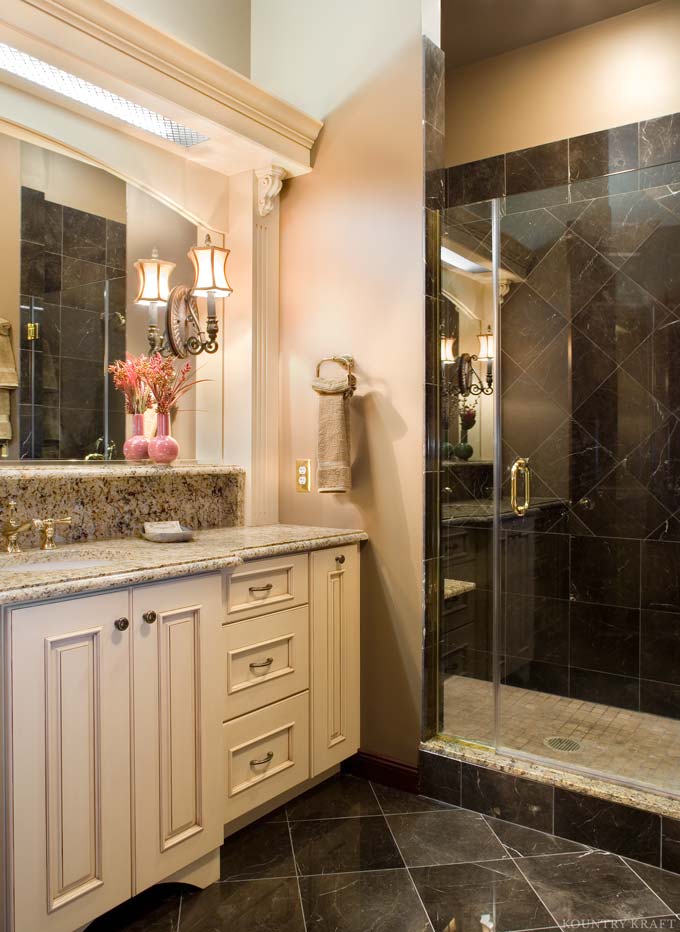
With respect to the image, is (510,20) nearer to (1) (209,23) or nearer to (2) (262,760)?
(1) (209,23)

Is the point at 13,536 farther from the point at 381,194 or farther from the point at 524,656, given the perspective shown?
the point at 524,656

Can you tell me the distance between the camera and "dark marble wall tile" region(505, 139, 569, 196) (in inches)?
128

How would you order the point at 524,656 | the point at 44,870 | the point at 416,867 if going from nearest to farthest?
the point at 44,870
the point at 416,867
the point at 524,656

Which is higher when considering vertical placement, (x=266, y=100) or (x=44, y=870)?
(x=266, y=100)

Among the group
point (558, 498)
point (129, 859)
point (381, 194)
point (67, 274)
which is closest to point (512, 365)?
point (558, 498)

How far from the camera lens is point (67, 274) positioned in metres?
2.37

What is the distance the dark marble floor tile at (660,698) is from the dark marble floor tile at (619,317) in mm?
1321

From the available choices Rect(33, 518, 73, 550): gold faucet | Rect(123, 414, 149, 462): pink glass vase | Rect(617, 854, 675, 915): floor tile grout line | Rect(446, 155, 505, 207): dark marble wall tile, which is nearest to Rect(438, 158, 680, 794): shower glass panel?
Rect(617, 854, 675, 915): floor tile grout line

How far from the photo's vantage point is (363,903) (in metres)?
1.89

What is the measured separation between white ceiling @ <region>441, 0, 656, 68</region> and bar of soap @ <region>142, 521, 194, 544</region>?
254 centimetres

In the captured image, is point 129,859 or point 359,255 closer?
point 129,859

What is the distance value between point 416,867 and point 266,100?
256 centimetres

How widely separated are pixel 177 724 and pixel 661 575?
2004 mm

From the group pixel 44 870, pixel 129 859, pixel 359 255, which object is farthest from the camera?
pixel 359 255
